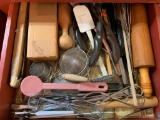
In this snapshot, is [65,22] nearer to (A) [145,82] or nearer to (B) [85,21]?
(B) [85,21]

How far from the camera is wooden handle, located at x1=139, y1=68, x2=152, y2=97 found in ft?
2.06

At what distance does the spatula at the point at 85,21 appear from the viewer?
0.68 metres

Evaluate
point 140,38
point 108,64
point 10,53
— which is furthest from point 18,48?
point 140,38

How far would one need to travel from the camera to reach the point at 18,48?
662mm

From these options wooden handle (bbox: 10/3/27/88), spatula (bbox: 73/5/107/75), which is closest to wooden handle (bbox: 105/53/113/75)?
spatula (bbox: 73/5/107/75)

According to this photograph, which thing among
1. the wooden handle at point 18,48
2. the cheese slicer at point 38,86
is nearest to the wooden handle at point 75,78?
the cheese slicer at point 38,86

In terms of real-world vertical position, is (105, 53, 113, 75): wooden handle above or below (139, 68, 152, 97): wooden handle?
above

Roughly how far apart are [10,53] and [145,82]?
0.43 metres

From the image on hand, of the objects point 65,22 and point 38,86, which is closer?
point 38,86

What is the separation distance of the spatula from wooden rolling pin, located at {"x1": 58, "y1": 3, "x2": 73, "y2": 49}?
0.10ft

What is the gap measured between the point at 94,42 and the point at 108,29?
7 centimetres

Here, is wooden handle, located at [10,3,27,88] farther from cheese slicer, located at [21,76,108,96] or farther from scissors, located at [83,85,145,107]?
scissors, located at [83,85,145,107]

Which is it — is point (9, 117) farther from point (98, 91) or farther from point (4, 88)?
point (98, 91)

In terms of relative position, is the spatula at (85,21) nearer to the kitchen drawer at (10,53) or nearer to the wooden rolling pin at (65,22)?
the wooden rolling pin at (65,22)
